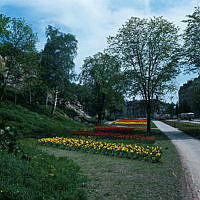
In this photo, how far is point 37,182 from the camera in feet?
14.1

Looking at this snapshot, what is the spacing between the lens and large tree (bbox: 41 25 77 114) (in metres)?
30.6

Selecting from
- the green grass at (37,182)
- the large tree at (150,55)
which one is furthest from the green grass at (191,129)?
the green grass at (37,182)

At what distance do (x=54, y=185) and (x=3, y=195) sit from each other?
42.4 inches

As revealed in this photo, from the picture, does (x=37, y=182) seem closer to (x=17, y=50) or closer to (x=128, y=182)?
(x=128, y=182)

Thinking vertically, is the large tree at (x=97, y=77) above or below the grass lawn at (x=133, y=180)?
above

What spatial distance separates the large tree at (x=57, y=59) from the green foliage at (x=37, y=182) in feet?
83.9

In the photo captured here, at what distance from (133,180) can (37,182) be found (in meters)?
2.30

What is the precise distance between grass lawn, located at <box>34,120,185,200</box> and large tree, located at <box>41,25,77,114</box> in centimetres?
2438

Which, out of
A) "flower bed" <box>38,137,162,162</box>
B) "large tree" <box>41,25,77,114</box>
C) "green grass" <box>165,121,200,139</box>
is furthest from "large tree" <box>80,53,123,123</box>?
"flower bed" <box>38,137,162,162</box>

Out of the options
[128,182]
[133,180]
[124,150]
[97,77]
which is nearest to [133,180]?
[133,180]

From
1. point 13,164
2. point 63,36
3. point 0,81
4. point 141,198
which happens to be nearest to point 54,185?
point 13,164

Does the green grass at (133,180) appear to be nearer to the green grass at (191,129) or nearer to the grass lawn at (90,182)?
the grass lawn at (90,182)

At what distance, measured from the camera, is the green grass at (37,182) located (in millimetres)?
3787

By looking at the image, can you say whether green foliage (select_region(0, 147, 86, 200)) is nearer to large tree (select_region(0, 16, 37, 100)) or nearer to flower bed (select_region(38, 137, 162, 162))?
flower bed (select_region(38, 137, 162, 162))
